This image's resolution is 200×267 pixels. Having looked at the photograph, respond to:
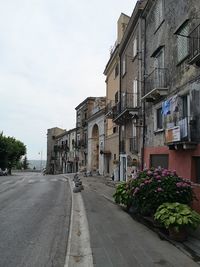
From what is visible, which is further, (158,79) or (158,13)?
(158,13)

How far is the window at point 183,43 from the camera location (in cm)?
1645

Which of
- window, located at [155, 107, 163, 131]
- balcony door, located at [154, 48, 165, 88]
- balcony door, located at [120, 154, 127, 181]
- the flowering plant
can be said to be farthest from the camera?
balcony door, located at [120, 154, 127, 181]

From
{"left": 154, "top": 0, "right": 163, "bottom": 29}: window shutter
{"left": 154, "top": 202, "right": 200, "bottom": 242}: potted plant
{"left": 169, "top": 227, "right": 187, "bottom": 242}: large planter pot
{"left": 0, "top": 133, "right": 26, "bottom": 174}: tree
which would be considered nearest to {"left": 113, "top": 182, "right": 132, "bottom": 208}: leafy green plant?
{"left": 154, "top": 202, "right": 200, "bottom": 242}: potted plant

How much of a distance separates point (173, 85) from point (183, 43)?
1.98 m

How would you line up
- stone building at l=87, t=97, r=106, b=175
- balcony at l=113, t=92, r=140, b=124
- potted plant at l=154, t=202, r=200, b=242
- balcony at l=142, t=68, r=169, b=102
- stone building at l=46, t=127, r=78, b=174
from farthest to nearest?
stone building at l=46, t=127, r=78, b=174
stone building at l=87, t=97, r=106, b=175
balcony at l=113, t=92, r=140, b=124
balcony at l=142, t=68, r=169, b=102
potted plant at l=154, t=202, r=200, b=242

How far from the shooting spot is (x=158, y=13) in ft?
71.0

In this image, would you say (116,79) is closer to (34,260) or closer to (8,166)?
(34,260)

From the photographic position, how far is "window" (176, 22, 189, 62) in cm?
1645

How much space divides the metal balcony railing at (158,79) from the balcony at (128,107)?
3.69 meters

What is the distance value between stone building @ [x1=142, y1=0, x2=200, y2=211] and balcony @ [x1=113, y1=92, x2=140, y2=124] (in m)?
2.93

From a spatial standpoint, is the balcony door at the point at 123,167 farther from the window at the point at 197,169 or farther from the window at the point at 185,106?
the window at the point at 197,169

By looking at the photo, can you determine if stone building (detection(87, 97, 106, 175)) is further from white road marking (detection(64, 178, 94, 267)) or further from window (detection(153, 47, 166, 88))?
white road marking (detection(64, 178, 94, 267))

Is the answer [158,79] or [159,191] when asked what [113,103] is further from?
[159,191]

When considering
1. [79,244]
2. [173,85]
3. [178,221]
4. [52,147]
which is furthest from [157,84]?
[52,147]
